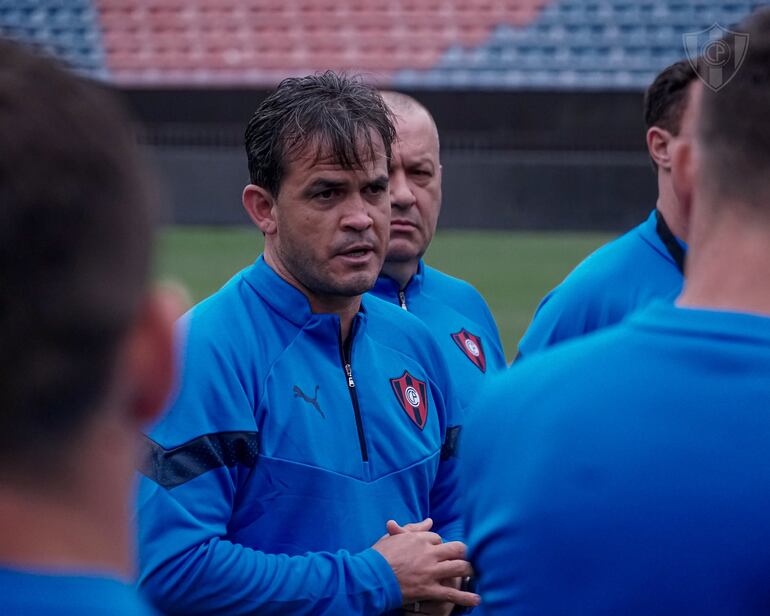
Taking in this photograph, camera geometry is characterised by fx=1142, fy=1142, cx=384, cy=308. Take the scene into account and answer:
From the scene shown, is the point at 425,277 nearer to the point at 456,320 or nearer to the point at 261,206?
the point at 456,320

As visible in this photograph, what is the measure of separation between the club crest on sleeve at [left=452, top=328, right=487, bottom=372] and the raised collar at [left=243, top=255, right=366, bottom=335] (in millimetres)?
870

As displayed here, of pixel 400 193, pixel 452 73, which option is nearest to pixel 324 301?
pixel 400 193

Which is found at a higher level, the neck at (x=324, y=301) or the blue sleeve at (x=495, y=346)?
the neck at (x=324, y=301)

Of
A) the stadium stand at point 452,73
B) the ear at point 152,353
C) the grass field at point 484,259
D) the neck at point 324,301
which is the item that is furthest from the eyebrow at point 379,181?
the stadium stand at point 452,73

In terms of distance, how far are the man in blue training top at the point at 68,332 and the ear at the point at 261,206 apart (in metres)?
1.79

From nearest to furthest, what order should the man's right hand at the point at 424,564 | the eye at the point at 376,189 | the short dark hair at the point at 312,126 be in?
1. the man's right hand at the point at 424,564
2. the short dark hair at the point at 312,126
3. the eye at the point at 376,189

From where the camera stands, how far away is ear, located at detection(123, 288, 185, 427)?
88cm

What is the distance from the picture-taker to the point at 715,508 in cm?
123

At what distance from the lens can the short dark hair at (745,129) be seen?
4.21ft

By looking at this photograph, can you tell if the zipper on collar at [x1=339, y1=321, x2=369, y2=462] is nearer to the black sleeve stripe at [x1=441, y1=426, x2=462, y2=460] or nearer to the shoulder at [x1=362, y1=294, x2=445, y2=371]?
the shoulder at [x1=362, y1=294, x2=445, y2=371]

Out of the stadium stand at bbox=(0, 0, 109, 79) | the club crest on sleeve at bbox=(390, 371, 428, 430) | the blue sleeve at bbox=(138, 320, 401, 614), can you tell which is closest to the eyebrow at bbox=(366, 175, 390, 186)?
the club crest on sleeve at bbox=(390, 371, 428, 430)

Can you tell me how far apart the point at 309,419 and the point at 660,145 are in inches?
47.1

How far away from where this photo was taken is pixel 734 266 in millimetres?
1286

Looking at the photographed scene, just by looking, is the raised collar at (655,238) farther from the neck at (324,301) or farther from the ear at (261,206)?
the ear at (261,206)
